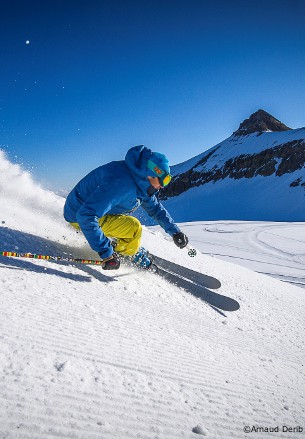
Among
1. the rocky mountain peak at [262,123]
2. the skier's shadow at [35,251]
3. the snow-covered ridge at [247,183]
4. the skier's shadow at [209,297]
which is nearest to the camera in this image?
the skier's shadow at [35,251]

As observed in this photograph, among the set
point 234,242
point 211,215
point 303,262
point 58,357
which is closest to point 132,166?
point 58,357

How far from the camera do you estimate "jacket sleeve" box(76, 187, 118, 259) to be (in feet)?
10.2

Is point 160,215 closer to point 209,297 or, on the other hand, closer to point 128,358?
point 209,297

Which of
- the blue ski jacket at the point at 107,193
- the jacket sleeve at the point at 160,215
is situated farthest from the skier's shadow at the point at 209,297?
the blue ski jacket at the point at 107,193

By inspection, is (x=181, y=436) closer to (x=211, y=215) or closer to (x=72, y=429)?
(x=72, y=429)

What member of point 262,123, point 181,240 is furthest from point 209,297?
point 262,123

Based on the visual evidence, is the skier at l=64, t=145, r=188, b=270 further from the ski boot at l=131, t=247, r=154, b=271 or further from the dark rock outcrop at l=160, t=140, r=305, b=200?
the dark rock outcrop at l=160, t=140, r=305, b=200

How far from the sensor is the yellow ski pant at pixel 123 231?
383 cm

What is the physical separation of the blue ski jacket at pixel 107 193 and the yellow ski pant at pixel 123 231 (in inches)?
4.5

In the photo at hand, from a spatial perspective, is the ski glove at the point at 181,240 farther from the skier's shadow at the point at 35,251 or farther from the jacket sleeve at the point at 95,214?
the jacket sleeve at the point at 95,214

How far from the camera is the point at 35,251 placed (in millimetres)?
3480

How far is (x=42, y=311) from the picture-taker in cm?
210

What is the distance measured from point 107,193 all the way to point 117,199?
178 millimetres

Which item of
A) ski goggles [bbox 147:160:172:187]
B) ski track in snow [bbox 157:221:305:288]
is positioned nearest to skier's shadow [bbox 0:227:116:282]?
ski goggles [bbox 147:160:172:187]
